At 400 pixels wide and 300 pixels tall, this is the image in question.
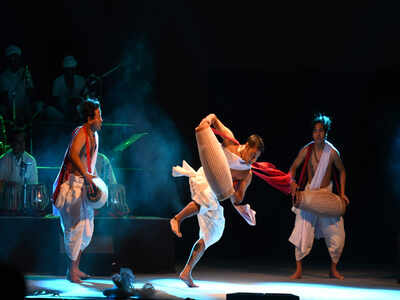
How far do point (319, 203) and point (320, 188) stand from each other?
27cm

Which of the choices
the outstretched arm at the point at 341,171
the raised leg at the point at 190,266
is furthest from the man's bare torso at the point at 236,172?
the outstretched arm at the point at 341,171

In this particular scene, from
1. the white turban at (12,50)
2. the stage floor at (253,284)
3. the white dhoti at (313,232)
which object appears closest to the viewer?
the stage floor at (253,284)

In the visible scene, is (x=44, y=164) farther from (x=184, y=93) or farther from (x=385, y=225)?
(x=385, y=225)

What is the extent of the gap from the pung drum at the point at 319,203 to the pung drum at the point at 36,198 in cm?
256

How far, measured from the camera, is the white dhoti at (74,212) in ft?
17.5

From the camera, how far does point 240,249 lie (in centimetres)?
798

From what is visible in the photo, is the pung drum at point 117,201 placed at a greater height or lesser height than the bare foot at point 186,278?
greater

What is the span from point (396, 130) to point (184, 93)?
8.85 ft

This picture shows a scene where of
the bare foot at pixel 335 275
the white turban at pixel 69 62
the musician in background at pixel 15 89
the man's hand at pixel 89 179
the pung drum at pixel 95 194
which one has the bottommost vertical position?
the bare foot at pixel 335 275

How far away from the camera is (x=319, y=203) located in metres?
6.20

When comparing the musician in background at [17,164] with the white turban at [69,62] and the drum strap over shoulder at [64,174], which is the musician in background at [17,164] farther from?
the white turban at [69,62]

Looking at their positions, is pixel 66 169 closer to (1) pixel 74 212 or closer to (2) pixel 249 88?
(1) pixel 74 212

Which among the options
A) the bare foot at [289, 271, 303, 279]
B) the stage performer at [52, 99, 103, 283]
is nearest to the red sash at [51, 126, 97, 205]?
the stage performer at [52, 99, 103, 283]

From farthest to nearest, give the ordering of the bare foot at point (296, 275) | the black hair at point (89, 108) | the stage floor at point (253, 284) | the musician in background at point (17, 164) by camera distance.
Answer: the musician in background at point (17, 164) → the bare foot at point (296, 275) → the black hair at point (89, 108) → the stage floor at point (253, 284)
